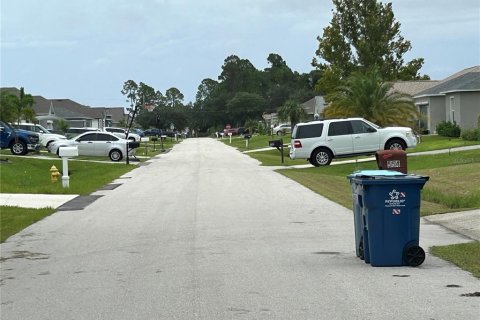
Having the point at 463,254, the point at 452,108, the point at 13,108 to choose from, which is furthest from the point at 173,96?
the point at 463,254

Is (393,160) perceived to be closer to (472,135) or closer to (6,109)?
(472,135)

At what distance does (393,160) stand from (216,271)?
20.2 feet

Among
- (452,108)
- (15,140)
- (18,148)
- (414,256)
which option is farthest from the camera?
(452,108)

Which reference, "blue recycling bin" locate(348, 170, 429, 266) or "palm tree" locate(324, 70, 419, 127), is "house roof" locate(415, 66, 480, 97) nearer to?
"palm tree" locate(324, 70, 419, 127)

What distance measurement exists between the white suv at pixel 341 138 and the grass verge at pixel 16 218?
16399 mm

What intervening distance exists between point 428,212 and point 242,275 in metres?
7.52

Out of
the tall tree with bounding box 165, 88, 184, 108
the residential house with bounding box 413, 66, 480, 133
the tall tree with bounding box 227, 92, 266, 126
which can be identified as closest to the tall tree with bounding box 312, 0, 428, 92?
the residential house with bounding box 413, 66, 480, 133

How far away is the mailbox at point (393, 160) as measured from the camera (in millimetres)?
14234

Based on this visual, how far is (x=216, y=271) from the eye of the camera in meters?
9.33

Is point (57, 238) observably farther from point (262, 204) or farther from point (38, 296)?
point (262, 204)

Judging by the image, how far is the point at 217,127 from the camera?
159750 mm

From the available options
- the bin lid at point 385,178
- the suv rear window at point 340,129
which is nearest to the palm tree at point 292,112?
the suv rear window at point 340,129

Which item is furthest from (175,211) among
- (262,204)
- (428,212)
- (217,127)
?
(217,127)

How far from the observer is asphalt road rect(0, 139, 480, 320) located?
24.0ft
